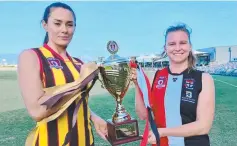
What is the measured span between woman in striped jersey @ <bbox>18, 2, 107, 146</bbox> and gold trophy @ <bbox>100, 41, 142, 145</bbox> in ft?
0.32

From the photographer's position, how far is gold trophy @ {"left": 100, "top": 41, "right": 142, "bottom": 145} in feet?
3.19

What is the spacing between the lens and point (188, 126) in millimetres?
928

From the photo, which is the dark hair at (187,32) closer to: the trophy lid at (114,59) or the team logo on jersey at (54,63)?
the trophy lid at (114,59)

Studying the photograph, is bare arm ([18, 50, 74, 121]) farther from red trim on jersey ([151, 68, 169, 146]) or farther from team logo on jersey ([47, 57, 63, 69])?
red trim on jersey ([151, 68, 169, 146])

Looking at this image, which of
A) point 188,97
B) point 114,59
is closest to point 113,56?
point 114,59

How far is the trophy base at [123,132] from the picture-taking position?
970 millimetres

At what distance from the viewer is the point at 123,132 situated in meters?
0.99

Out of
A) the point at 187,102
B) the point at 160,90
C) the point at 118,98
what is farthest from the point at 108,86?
the point at 187,102

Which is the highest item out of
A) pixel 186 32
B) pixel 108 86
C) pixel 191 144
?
pixel 186 32

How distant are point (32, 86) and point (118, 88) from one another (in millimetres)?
352

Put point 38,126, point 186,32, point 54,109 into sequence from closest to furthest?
point 54,109
point 38,126
point 186,32

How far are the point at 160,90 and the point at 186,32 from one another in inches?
9.7

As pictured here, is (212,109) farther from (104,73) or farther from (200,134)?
(104,73)

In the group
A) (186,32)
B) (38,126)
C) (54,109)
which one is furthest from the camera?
(186,32)
